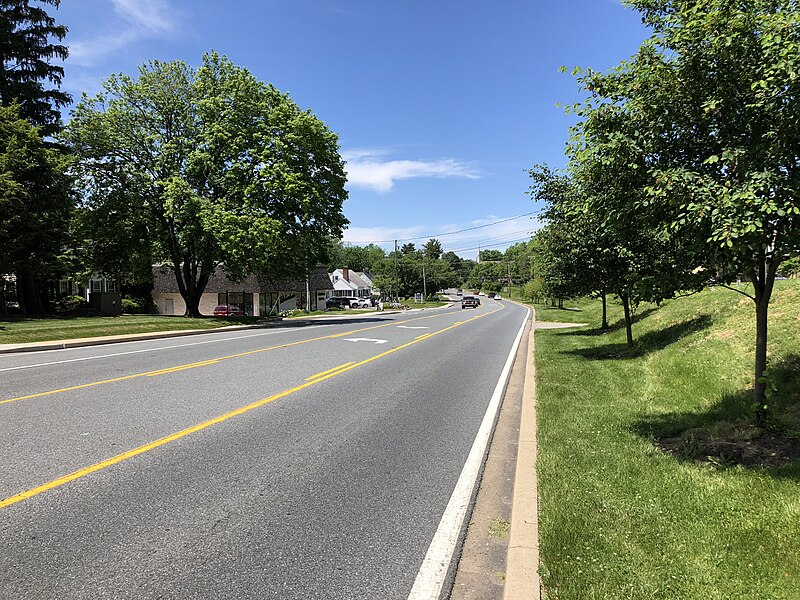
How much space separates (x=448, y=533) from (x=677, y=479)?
229cm

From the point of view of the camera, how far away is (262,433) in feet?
21.2

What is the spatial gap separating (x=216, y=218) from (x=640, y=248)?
69.8ft

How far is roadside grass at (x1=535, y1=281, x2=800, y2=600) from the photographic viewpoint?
10.7 feet

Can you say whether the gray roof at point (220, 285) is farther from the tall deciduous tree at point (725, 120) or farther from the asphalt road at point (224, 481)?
the tall deciduous tree at point (725, 120)

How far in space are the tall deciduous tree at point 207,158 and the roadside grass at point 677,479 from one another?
22.5 metres

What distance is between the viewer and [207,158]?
28.2m

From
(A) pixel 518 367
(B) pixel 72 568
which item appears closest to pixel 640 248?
(A) pixel 518 367

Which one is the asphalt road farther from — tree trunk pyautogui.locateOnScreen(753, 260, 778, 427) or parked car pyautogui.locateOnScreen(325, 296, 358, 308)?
parked car pyautogui.locateOnScreen(325, 296, 358, 308)

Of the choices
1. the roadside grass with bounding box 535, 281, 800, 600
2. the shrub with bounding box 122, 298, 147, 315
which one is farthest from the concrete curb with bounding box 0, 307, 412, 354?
the shrub with bounding box 122, 298, 147, 315

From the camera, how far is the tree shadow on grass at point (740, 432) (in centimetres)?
506

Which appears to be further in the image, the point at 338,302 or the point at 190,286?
the point at 338,302

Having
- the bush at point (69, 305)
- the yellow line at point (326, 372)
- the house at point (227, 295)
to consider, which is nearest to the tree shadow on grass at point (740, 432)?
the yellow line at point (326, 372)

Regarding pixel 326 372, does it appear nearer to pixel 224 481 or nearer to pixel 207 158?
pixel 224 481

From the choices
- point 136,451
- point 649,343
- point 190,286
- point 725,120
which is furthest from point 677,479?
point 190,286
